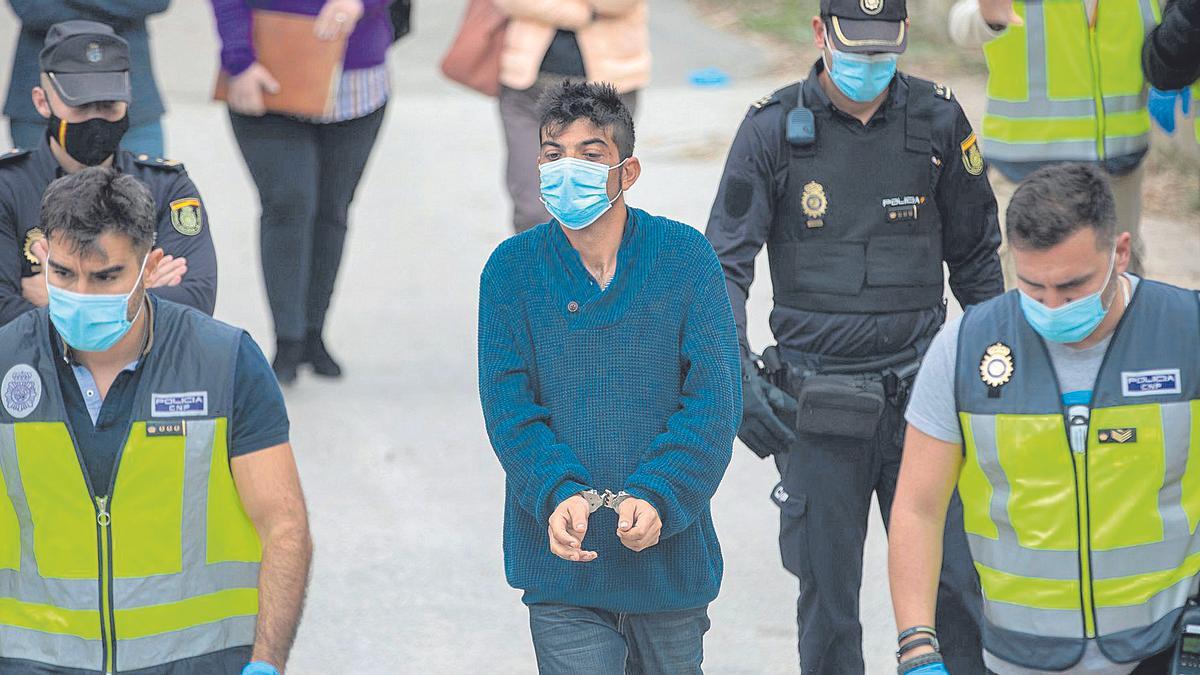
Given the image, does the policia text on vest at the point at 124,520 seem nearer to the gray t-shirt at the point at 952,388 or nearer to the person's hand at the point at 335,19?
the gray t-shirt at the point at 952,388

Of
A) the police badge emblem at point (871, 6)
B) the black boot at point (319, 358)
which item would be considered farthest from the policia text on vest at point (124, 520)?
the black boot at point (319, 358)

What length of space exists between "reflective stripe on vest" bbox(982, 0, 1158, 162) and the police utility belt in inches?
64.4

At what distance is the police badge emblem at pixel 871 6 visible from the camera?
16.0 ft

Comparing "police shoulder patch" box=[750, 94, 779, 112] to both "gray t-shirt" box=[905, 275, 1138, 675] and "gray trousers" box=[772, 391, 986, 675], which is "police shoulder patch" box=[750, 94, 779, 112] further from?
"gray t-shirt" box=[905, 275, 1138, 675]

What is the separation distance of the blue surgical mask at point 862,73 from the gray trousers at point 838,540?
799 millimetres

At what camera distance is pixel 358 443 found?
24.0 ft

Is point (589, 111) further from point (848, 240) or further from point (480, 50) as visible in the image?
point (480, 50)

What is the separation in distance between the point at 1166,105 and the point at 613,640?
3028 millimetres

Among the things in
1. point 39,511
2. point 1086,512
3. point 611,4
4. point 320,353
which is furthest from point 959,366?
point 320,353

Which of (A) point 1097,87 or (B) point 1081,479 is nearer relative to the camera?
(B) point 1081,479

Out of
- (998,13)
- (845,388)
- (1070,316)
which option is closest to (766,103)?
(845,388)

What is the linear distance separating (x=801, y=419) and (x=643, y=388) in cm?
84

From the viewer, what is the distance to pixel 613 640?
13.5 feet

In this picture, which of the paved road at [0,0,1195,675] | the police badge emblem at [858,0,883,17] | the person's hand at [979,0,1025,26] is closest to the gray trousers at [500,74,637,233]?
the paved road at [0,0,1195,675]
